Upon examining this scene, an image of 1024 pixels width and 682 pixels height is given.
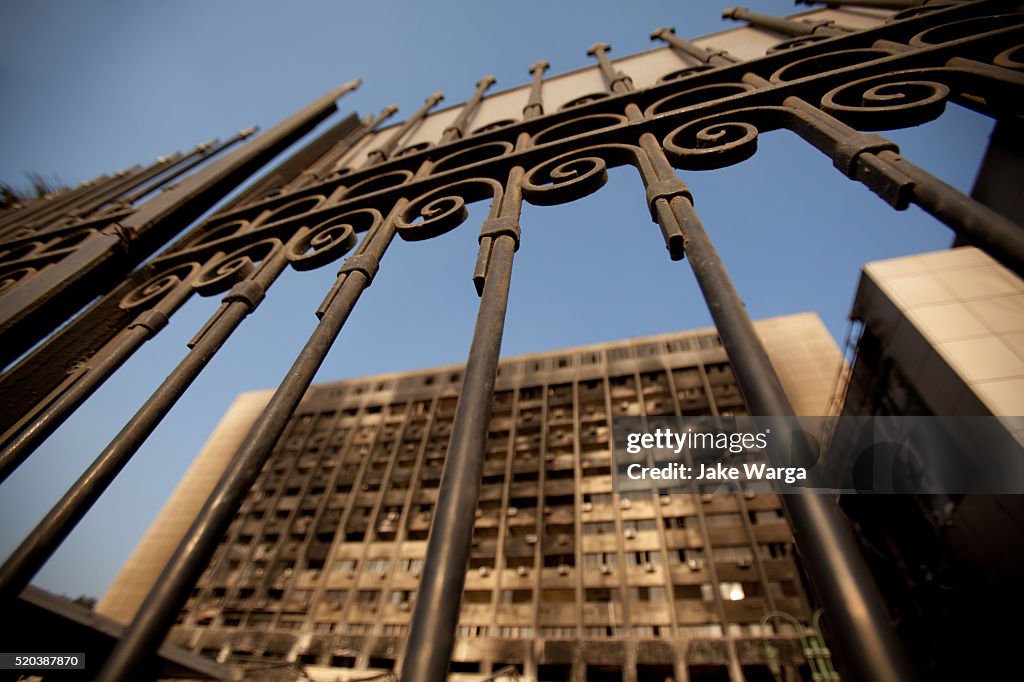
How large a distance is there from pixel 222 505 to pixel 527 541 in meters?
27.8

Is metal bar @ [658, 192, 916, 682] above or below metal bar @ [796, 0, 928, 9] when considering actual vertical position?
below

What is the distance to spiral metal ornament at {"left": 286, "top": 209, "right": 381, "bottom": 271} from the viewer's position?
1944 mm

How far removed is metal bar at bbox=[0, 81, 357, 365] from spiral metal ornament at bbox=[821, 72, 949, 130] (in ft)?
10.8

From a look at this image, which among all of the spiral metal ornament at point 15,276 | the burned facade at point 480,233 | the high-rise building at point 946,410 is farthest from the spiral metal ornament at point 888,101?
the high-rise building at point 946,410

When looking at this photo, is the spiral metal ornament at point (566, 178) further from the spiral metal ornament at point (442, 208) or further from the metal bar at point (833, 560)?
the metal bar at point (833, 560)

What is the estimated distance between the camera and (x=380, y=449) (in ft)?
111

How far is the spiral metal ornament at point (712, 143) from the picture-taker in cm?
159

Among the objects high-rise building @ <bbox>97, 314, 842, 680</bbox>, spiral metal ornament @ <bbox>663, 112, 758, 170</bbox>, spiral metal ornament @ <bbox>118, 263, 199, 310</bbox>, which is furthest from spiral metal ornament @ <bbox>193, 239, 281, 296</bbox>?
high-rise building @ <bbox>97, 314, 842, 680</bbox>

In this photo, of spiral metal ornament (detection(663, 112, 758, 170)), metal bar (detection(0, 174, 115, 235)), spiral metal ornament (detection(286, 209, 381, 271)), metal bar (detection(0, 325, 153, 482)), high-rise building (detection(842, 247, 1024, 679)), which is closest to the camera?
metal bar (detection(0, 325, 153, 482))

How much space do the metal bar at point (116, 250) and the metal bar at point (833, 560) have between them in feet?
8.99

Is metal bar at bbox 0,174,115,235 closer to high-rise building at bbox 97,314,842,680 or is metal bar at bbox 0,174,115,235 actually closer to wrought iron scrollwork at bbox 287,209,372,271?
wrought iron scrollwork at bbox 287,209,372,271

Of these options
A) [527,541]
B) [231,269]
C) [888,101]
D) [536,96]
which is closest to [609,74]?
[536,96]

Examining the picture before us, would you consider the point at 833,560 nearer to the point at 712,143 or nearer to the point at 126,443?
the point at 712,143

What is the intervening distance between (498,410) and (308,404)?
17.6 metres
